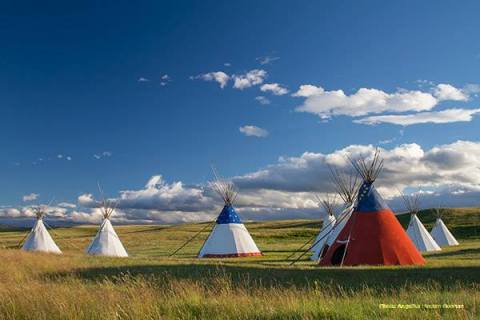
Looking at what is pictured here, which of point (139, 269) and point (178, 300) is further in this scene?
point (139, 269)

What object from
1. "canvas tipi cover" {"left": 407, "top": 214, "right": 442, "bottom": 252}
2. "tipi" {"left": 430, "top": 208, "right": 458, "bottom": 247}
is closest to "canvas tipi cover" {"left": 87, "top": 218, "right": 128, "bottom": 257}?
"canvas tipi cover" {"left": 407, "top": 214, "right": 442, "bottom": 252}

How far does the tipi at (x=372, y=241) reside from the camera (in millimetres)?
18281

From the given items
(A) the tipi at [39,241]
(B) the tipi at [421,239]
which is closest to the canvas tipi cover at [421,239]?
(B) the tipi at [421,239]

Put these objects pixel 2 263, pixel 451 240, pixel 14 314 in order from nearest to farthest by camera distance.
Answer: pixel 14 314 → pixel 2 263 → pixel 451 240

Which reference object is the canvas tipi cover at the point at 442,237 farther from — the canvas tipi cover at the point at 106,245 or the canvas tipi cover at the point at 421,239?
the canvas tipi cover at the point at 106,245

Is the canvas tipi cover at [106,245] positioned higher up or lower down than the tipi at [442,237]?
higher up

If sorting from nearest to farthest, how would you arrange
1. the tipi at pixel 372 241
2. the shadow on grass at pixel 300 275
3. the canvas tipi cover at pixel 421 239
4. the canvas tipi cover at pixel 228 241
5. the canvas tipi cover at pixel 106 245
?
the shadow on grass at pixel 300 275, the tipi at pixel 372 241, the canvas tipi cover at pixel 228 241, the canvas tipi cover at pixel 106 245, the canvas tipi cover at pixel 421 239

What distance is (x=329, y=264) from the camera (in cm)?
1892

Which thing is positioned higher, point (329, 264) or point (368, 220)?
point (368, 220)

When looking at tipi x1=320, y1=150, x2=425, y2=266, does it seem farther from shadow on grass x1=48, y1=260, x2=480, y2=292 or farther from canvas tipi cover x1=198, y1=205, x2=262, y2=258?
canvas tipi cover x1=198, y1=205, x2=262, y2=258

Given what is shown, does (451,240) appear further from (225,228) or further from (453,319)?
(453,319)

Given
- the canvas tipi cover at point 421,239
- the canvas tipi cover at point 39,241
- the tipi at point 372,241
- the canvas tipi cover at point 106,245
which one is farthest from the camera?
the canvas tipi cover at point 39,241

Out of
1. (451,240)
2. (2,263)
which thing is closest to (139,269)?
(2,263)

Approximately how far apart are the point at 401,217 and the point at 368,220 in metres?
55.6
